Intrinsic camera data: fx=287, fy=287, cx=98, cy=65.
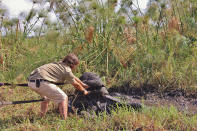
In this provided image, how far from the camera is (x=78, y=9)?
19.4 feet

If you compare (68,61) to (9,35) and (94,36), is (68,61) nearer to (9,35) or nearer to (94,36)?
(94,36)

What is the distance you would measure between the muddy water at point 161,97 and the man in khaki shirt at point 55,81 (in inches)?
44.6

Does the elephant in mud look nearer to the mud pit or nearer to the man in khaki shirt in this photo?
the mud pit

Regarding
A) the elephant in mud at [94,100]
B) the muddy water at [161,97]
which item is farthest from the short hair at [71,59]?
the muddy water at [161,97]

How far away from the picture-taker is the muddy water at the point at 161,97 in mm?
4621

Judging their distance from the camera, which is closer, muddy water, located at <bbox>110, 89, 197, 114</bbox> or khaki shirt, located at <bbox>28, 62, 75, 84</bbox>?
khaki shirt, located at <bbox>28, 62, 75, 84</bbox>

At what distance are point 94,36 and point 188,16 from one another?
1979 mm

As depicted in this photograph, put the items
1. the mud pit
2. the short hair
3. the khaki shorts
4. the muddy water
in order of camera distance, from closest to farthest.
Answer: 1. the khaki shorts
2. the short hair
3. the mud pit
4. the muddy water

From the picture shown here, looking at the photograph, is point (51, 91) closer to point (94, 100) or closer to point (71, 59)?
point (71, 59)

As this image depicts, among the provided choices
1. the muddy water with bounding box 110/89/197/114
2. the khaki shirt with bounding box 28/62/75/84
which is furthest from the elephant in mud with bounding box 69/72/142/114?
the muddy water with bounding box 110/89/197/114

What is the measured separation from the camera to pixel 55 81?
3.87 m

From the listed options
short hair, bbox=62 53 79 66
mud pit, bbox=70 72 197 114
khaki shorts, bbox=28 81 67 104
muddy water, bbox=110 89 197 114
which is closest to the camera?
khaki shorts, bbox=28 81 67 104

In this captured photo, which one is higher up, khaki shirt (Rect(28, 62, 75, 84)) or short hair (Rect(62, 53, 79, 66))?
short hair (Rect(62, 53, 79, 66))

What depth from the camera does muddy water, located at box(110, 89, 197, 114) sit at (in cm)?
462
